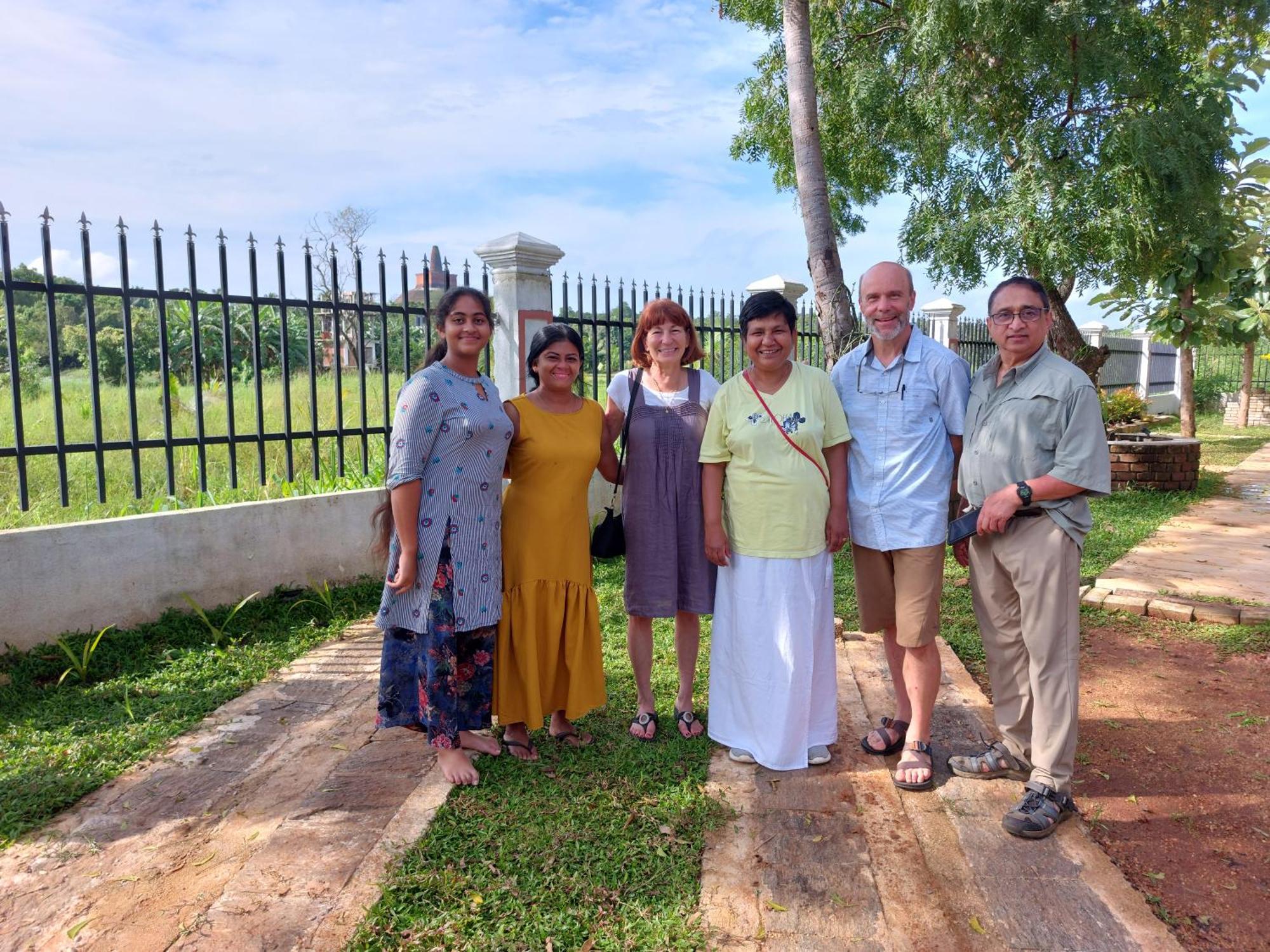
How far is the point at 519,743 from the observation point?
10.4 ft

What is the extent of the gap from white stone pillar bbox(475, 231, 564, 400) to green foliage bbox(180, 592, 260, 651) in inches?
85.4

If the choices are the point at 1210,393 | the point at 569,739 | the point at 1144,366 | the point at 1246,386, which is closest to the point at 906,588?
the point at 569,739

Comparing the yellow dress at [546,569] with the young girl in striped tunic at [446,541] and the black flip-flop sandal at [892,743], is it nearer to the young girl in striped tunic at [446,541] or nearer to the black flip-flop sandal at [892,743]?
the young girl in striped tunic at [446,541]

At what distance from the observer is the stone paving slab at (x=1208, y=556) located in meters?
5.34

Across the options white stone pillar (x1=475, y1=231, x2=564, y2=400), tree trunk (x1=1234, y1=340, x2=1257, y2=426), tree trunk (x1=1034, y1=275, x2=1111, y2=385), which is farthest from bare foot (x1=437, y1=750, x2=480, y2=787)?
tree trunk (x1=1234, y1=340, x2=1257, y2=426)

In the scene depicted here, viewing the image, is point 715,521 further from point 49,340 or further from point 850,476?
point 49,340

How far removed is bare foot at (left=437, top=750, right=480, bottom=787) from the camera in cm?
297

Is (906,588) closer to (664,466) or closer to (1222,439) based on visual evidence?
(664,466)

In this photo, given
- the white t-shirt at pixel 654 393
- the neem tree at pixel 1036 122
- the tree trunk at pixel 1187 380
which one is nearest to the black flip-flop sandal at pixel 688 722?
the white t-shirt at pixel 654 393

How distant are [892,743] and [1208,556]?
443 centimetres

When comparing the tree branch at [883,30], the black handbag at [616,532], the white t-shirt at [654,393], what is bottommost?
the black handbag at [616,532]

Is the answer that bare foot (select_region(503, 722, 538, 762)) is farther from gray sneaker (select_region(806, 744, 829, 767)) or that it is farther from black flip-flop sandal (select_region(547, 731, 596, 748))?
gray sneaker (select_region(806, 744, 829, 767))

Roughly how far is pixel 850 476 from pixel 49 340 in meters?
3.89

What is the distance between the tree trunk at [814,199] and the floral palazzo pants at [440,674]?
4.05 metres
